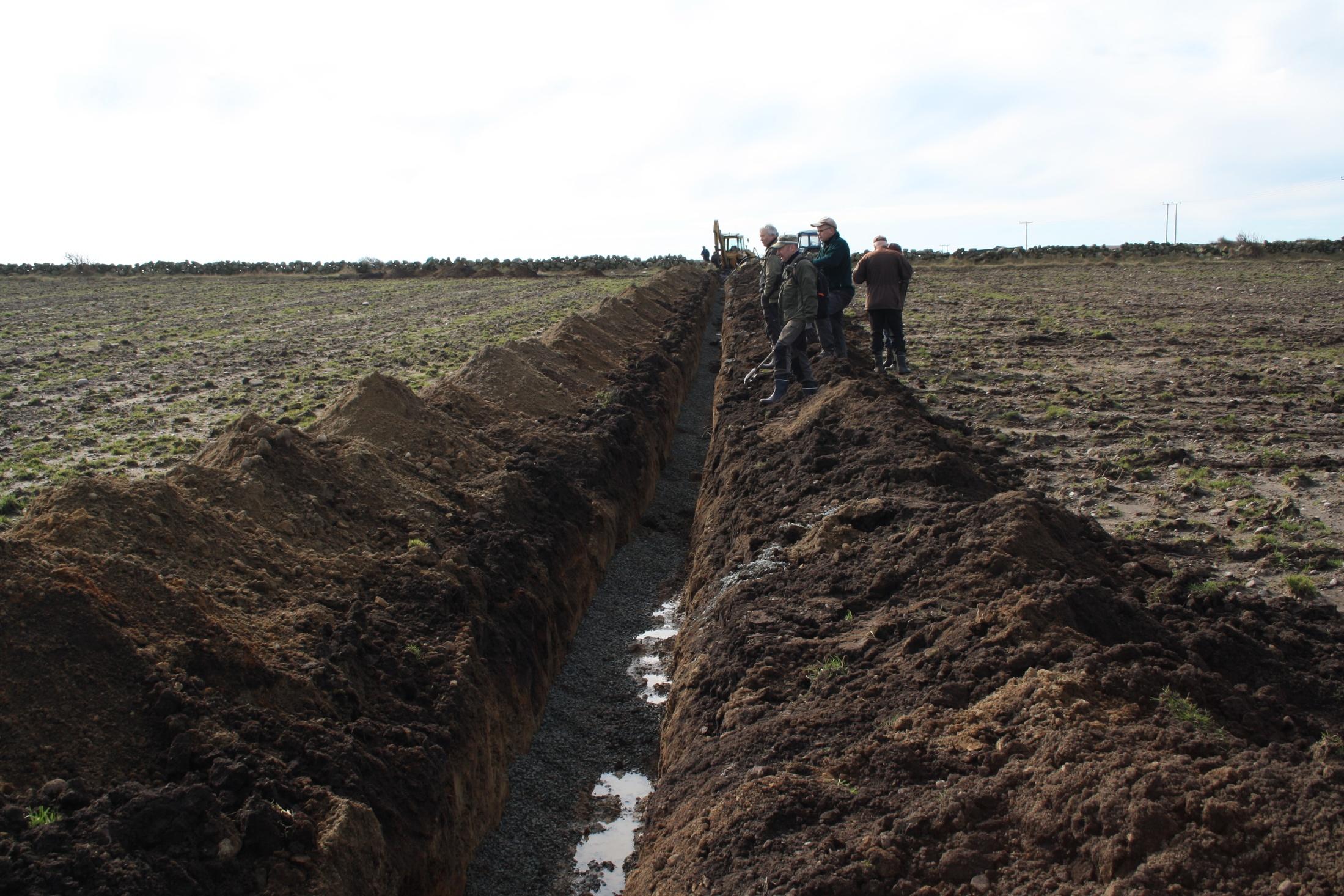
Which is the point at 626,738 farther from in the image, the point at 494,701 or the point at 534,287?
the point at 534,287

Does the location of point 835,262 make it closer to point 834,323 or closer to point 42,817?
point 834,323

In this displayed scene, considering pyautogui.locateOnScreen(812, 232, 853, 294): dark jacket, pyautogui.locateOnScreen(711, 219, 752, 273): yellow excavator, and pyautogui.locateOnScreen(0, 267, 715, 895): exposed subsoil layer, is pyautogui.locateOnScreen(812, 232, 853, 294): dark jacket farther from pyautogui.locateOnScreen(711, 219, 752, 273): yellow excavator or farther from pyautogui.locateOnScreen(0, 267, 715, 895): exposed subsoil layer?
pyautogui.locateOnScreen(711, 219, 752, 273): yellow excavator

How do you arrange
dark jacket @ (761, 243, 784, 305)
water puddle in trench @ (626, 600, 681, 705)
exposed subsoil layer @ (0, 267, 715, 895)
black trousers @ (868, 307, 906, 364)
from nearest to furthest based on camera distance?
exposed subsoil layer @ (0, 267, 715, 895) < water puddle in trench @ (626, 600, 681, 705) < dark jacket @ (761, 243, 784, 305) < black trousers @ (868, 307, 906, 364)

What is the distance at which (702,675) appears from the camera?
5.23 meters

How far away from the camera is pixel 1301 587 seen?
5.80 metres

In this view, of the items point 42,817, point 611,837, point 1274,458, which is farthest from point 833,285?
point 42,817

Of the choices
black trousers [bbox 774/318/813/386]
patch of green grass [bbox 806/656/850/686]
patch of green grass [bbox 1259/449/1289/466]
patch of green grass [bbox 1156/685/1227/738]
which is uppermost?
black trousers [bbox 774/318/813/386]

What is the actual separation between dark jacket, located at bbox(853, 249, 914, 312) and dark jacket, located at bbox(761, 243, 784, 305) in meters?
1.48

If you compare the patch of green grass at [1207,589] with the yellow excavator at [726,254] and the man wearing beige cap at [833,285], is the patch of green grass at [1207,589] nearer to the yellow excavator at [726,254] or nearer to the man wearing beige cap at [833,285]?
the man wearing beige cap at [833,285]

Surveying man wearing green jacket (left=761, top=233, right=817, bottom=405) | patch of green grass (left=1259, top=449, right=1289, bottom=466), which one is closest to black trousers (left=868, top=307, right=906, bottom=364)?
man wearing green jacket (left=761, top=233, right=817, bottom=405)

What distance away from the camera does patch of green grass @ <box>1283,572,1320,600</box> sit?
18.9ft

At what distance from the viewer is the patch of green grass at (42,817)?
3150 mm

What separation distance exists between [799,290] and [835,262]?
1.58 m

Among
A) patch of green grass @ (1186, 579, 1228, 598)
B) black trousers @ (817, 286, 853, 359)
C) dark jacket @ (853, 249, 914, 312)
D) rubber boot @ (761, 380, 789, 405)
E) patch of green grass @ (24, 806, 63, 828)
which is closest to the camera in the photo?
patch of green grass @ (24, 806, 63, 828)
